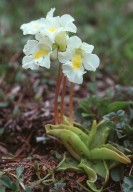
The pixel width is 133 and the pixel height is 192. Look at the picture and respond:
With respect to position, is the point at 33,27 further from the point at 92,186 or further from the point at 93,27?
the point at 93,27

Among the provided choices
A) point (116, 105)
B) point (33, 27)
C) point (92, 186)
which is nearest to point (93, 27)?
point (116, 105)

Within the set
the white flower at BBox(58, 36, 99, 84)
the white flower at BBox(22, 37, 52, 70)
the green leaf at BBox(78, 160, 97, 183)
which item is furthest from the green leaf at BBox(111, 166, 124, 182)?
the white flower at BBox(22, 37, 52, 70)

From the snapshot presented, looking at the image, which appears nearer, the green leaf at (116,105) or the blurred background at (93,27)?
the green leaf at (116,105)

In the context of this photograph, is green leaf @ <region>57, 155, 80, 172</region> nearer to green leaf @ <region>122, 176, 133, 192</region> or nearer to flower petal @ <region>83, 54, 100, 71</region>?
green leaf @ <region>122, 176, 133, 192</region>

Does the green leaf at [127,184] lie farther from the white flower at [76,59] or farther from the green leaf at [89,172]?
the white flower at [76,59]

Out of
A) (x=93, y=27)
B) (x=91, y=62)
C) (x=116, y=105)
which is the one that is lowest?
(x=116, y=105)

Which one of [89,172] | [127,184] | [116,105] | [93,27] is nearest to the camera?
[127,184]

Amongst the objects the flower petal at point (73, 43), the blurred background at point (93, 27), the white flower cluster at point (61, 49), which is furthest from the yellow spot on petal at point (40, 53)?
the blurred background at point (93, 27)

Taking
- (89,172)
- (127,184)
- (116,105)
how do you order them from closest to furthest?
(127,184) → (89,172) → (116,105)
